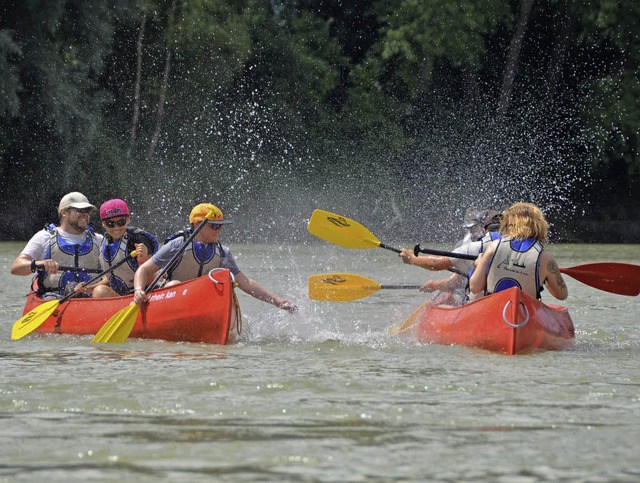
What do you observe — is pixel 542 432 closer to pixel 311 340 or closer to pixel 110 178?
pixel 311 340

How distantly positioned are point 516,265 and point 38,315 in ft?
12.0

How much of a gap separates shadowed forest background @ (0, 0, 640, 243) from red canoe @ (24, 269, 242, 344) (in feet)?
60.9

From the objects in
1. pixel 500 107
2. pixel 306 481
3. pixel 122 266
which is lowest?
pixel 306 481

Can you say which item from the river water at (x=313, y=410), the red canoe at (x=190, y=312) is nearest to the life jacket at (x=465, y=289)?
the river water at (x=313, y=410)

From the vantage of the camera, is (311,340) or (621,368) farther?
(311,340)

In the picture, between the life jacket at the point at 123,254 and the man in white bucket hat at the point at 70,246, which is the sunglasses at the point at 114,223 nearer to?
the life jacket at the point at 123,254

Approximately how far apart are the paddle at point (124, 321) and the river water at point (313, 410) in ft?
0.42

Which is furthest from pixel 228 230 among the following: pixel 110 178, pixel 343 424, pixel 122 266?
pixel 343 424

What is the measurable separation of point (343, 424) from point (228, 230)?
79.7 ft

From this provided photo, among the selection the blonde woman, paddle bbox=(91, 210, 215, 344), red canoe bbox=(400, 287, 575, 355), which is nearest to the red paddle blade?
red canoe bbox=(400, 287, 575, 355)

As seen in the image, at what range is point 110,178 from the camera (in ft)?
94.9

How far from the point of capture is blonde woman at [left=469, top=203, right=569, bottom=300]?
8.47m

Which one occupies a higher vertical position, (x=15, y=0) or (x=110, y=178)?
(x=15, y=0)

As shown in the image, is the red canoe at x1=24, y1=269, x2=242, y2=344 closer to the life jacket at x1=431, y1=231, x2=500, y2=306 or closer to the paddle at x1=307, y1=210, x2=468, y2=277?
the paddle at x1=307, y1=210, x2=468, y2=277
